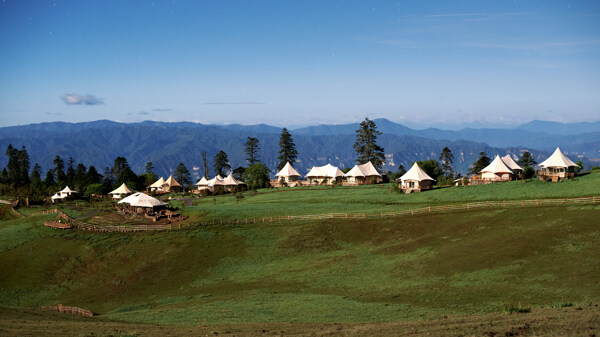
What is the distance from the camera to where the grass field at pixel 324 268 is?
3256 cm

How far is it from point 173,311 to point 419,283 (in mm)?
18922

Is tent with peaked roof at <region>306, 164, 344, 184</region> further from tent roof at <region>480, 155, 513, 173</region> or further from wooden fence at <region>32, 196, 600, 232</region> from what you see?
wooden fence at <region>32, 196, 600, 232</region>

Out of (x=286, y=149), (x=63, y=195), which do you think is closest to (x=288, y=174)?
(x=286, y=149)

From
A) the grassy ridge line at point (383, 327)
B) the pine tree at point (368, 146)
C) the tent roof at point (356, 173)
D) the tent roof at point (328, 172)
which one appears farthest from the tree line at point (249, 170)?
the grassy ridge line at point (383, 327)

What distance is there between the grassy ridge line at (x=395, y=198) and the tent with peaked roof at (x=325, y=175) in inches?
1064

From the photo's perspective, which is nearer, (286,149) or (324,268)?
(324,268)

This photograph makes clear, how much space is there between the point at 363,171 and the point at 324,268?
71624mm

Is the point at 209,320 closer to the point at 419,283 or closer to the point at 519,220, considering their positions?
the point at 419,283

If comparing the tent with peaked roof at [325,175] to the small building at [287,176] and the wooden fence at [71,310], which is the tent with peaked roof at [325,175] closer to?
the small building at [287,176]

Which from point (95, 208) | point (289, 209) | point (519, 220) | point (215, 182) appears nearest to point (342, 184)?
point (215, 182)

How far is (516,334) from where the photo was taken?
72.6ft

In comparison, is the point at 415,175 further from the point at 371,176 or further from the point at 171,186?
the point at 171,186

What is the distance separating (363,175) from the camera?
116 m

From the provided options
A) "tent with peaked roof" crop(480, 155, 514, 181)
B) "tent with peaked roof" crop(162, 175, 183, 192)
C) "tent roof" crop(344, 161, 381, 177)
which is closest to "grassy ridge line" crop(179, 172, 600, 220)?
"tent with peaked roof" crop(480, 155, 514, 181)
